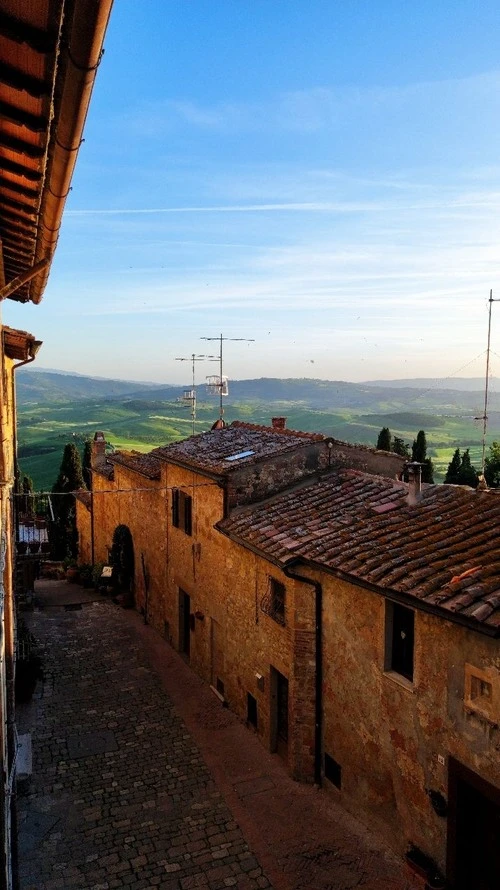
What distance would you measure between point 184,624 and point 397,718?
10108 millimetres

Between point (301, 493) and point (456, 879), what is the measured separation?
838 centimetres

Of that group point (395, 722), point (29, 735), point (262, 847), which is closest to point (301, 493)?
point (395, 722)

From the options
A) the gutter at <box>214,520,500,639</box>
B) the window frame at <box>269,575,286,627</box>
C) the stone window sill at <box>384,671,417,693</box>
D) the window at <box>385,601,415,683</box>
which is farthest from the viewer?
the window frame at <box>269,575,286,627</box>

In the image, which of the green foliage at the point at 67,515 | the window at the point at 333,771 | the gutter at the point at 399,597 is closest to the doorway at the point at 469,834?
the gutter at the point at 399,597

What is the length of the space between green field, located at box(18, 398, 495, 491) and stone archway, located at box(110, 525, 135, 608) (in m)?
48.7

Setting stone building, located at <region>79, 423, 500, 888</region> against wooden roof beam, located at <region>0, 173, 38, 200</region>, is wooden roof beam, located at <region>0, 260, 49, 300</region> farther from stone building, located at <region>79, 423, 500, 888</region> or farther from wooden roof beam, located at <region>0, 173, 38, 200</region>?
stone building, located at <region>79, 423, 500, 888</region>

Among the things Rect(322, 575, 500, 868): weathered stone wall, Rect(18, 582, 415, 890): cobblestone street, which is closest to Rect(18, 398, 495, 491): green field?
Rect(18, 582, 415, 890): cobblestone street

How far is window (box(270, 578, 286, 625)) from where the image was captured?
12.6 meters

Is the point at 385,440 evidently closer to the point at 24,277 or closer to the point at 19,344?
the point at 19,344

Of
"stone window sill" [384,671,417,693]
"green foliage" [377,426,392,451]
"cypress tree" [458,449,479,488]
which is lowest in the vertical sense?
"cypress tree" [458,449,479,488]

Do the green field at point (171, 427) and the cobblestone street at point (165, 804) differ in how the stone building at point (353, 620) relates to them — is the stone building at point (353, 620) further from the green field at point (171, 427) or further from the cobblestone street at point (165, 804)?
the green field at point (171, 427)

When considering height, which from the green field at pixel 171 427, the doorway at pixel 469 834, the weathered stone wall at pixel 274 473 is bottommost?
the green field at pixel 171 427

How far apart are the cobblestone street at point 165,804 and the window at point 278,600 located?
3183 millimetres

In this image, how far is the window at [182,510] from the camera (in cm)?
1741
